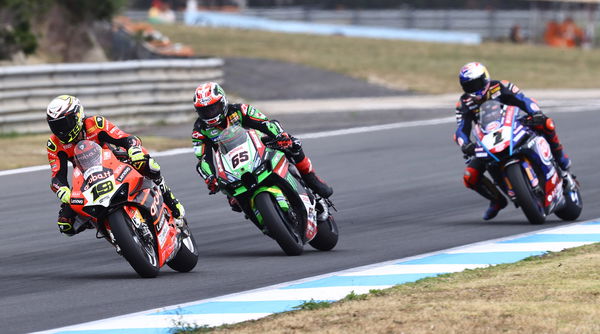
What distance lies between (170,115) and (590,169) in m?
9.43

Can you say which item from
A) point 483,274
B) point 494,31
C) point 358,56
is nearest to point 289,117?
point 358,56

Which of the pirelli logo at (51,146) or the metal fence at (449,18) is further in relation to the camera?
the metal fence at (449,18)

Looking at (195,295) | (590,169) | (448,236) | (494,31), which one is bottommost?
(494,31)

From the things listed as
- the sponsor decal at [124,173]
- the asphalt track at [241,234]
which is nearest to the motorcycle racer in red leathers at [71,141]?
the sponsor decal at [124,173]

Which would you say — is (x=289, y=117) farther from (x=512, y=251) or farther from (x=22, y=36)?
(x=512, y=251)

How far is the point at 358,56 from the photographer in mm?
37344

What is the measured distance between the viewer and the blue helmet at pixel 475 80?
39.0 feet

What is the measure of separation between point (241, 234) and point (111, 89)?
10.6m

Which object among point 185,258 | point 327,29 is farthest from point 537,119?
point 327,29

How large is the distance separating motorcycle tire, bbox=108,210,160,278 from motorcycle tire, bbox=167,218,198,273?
411 mm

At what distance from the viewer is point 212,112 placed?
10.0 metres

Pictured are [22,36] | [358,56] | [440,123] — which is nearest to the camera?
[440,123]

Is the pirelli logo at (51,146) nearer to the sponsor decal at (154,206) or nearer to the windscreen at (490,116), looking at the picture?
the sponsor decal at (154,206)

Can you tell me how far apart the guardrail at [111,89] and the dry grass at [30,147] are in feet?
1.91
